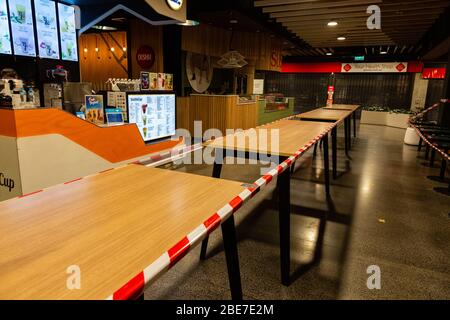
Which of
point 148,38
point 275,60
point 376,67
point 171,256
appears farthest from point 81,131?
point 376,67

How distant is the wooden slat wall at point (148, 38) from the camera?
7.12 meters

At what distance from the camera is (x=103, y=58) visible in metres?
8.16

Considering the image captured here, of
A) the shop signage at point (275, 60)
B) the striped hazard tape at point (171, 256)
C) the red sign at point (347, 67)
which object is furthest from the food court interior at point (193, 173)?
the red sign at point (347, 67)

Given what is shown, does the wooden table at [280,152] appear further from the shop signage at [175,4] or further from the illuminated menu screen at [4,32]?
the shop signage at [175,4]

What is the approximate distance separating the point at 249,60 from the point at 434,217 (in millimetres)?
7280

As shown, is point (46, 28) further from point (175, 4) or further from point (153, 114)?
point (175, 4)

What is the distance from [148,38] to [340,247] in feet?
20.8

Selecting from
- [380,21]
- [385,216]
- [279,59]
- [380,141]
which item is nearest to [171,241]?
[385,216]

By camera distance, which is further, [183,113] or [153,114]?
[183,113]

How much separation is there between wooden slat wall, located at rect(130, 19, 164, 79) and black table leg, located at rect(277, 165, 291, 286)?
19.4ft

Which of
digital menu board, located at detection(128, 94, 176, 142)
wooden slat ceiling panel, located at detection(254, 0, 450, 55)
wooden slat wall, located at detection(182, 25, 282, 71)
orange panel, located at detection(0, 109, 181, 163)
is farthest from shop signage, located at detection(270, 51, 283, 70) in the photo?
orange panel, located at detection(0, 109, 181, 163)

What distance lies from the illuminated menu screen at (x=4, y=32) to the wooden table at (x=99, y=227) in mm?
2974

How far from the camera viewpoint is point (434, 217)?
3496mm
